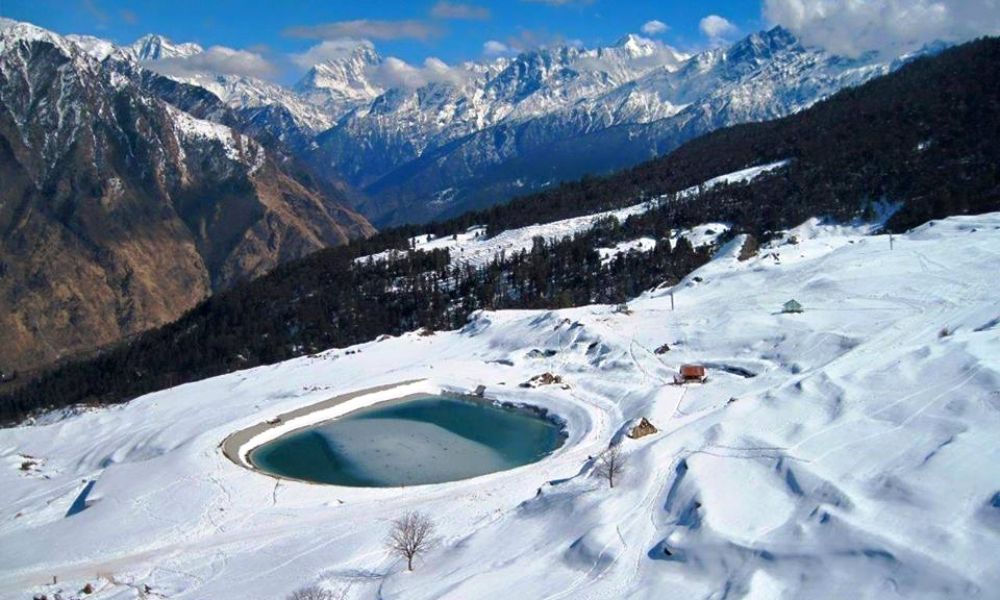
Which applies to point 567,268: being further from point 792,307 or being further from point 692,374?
point 692,374

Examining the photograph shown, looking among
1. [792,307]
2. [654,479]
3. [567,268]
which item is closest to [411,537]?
[654,479]

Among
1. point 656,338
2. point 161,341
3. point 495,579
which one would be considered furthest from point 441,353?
point 161,341

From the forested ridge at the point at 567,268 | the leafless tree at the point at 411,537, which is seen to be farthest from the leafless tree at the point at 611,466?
the forested ridge at the point at 567,268

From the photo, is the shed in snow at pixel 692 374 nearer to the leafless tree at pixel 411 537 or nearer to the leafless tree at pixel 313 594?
the leafless tree at pixel 411 537

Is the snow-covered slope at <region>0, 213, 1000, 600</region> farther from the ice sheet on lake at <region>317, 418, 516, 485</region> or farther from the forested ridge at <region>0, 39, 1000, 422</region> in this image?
the forested ridge at <region>0, 39, 1000, 422</region>

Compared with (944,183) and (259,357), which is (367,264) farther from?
(944,183)

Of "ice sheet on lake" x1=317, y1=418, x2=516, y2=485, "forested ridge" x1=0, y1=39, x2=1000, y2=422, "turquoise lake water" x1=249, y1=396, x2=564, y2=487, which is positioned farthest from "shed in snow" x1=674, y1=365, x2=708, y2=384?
"forested ridge" x1=0, y1=39, x2=1000, y2=422
